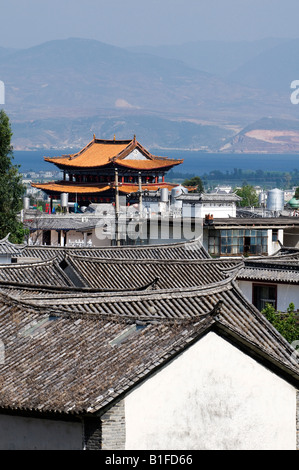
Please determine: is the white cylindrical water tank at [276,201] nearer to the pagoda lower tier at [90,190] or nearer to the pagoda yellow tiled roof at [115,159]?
the pagoda lower tier at [90,190]

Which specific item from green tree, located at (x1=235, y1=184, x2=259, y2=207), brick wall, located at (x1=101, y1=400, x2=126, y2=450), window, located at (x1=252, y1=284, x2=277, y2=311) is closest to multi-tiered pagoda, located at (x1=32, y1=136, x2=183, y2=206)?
green tree, located at (x1=235, y1=184, x2=259, y2=207)

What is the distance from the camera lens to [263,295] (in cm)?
3656

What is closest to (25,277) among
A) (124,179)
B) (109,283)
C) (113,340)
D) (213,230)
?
(109,283)

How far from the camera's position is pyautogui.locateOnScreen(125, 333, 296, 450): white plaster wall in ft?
51.3

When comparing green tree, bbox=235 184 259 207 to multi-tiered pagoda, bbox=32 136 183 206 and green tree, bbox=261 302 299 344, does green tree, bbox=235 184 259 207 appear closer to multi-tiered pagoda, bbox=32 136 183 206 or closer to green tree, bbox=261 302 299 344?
multi-tiered pagoda, bbox=32 136 183 206

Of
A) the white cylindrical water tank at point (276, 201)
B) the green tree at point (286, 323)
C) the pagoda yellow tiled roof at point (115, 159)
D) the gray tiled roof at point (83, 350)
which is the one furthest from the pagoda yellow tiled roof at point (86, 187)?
the gray tiled roof at point (83, 350)

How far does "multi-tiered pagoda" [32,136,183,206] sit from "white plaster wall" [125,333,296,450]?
291 ft

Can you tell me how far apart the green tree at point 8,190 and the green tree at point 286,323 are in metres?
28.6

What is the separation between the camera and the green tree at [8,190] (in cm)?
5762

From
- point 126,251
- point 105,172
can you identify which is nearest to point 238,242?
point 126,251

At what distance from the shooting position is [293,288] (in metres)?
35.1

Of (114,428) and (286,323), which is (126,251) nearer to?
(286,323)
